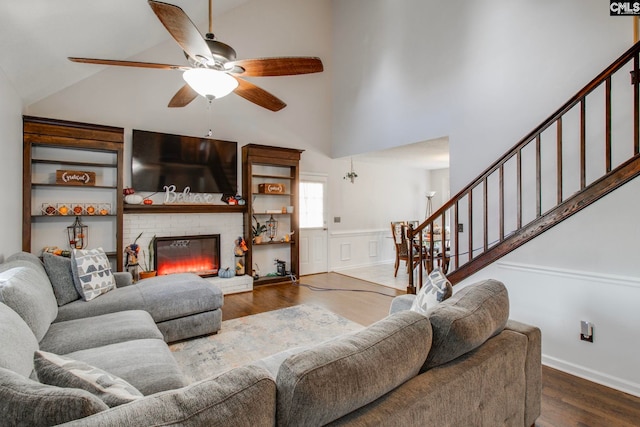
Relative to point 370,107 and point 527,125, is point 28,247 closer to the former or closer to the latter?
point 370,107

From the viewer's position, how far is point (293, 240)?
229 inches

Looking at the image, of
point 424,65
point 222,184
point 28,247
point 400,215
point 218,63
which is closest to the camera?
point 218,63

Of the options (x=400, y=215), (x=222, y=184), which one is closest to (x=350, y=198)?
(x=400, y=215)

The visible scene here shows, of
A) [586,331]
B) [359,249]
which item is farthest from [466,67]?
[359,249]

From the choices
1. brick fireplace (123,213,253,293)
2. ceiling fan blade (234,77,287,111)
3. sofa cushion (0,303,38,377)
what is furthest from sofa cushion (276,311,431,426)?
brick fireplace (123,213,253,293)

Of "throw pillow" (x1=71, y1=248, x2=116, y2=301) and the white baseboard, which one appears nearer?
the white baseboard

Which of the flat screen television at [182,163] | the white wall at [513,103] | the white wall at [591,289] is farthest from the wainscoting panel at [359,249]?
the white wall at [591,289]

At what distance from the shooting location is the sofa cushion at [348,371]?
2.96 feet

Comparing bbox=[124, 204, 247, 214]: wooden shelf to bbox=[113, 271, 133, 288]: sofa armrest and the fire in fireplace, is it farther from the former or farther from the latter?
bbox=[113, 271, 133, 288]: sofa armrest

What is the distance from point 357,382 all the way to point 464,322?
61 centimetres

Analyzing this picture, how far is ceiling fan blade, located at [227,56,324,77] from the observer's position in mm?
2389

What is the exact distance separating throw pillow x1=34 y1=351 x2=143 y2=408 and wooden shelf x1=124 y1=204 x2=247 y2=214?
3666mm

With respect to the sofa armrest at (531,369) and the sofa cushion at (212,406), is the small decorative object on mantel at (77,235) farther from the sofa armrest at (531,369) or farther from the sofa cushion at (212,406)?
Result: the sofa armrest at (531,369)

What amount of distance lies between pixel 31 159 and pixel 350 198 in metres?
5.14
